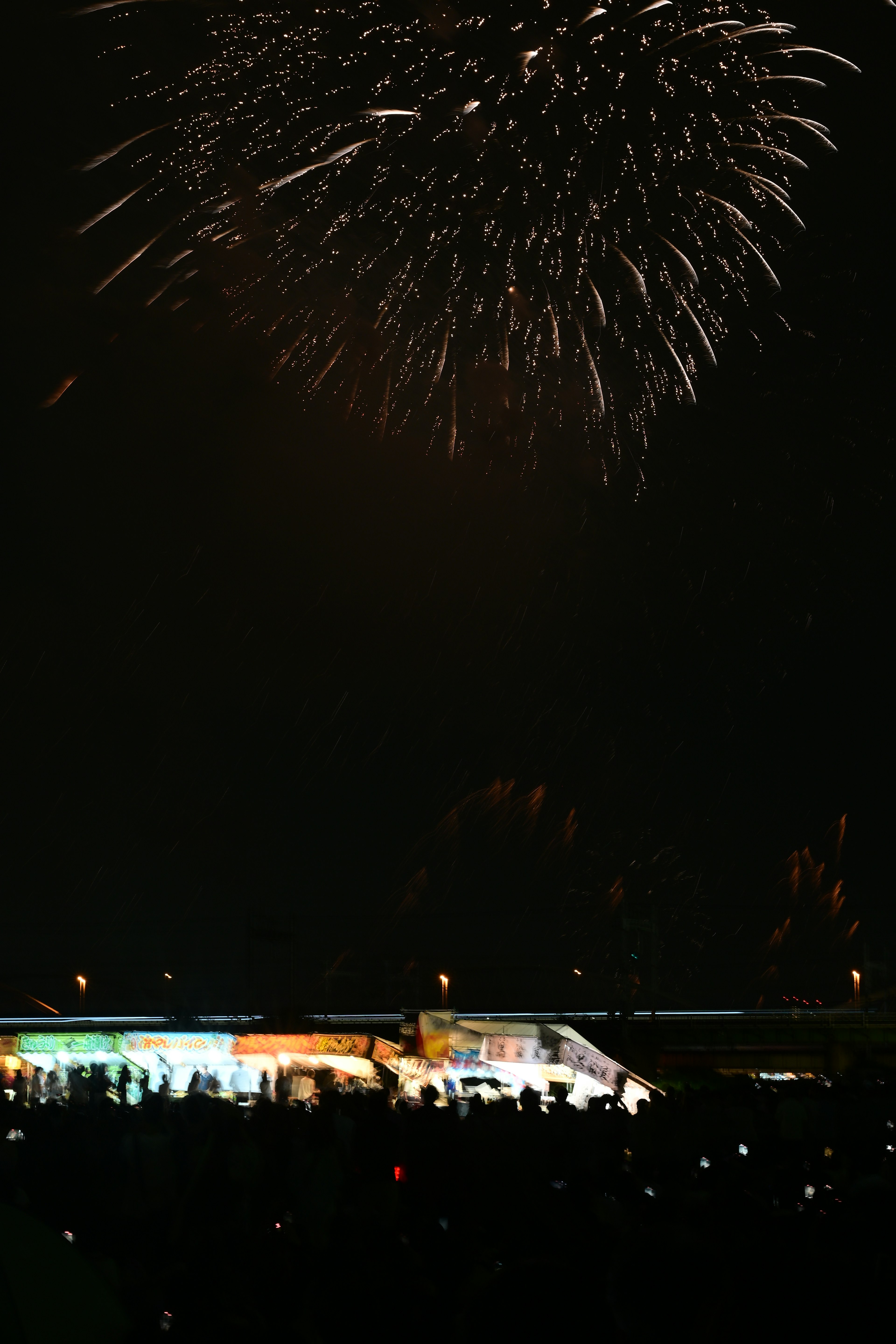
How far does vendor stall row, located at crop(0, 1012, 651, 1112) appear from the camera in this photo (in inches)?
745

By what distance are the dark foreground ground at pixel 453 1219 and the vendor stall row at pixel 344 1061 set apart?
19.0 feet

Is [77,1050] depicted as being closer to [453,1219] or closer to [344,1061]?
[344,1061]

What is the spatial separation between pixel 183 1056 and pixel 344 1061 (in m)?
3.46

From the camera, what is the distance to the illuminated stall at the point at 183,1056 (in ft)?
75.5

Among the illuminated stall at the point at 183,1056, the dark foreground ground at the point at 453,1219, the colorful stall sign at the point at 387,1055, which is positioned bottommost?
the illuminated stall at the point at 183,1056

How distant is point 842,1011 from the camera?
5162 centimetres

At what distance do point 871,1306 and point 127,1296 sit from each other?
3.15 metres

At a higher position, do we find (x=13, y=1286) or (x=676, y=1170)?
(x=13, y=1286)

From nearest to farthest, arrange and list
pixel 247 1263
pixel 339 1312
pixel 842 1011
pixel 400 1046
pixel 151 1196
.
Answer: pixel 339 1312, pixel 247 1263, pixel 151 1196, pixel 400 1046, pixel 842 1011

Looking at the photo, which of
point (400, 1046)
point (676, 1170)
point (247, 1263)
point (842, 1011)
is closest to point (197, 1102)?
point (676, 1170)

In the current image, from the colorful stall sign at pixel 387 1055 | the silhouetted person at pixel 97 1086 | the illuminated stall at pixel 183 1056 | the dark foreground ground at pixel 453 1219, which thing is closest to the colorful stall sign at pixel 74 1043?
the illuminated stall at pixel 183 1056

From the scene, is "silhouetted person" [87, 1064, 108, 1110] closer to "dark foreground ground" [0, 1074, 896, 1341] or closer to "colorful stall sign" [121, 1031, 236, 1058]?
"dark foreground ground" [0, 1074, 896, 1341]

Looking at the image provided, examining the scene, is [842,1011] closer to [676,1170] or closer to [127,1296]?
[676,1170]

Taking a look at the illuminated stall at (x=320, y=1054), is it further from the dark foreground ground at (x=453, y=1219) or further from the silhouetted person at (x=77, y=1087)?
the dark foreground ground at (x=453, y=1219)
